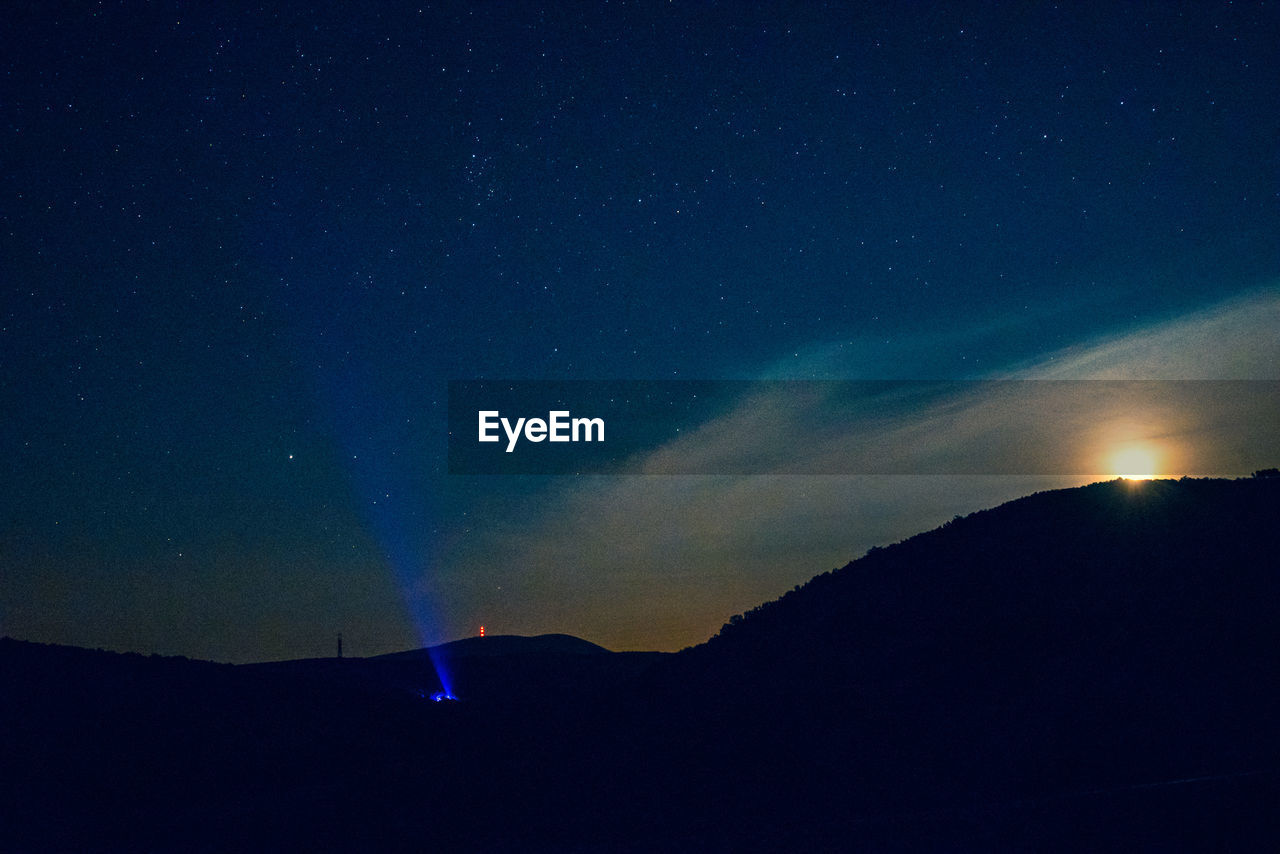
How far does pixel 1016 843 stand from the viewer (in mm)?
10797

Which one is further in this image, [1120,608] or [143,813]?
[1120,608]

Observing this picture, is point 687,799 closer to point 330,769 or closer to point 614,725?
point 614,725

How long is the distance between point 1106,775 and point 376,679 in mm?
30523

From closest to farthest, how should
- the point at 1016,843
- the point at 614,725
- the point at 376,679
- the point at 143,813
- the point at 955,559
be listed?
the point at 1016,843 → the point at 143,813 → the point at 614,725 → the point at 955,559 → the point at 376,679

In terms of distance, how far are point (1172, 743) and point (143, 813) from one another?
18453 mm

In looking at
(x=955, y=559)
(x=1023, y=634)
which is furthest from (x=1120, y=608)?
(x=955, y=559)

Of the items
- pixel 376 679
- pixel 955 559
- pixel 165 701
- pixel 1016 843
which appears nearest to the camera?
pixel 1016 843

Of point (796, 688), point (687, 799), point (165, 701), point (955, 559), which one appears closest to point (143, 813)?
point (165, 701)

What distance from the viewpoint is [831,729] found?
741 inches

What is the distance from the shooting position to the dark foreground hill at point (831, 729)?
1460cm

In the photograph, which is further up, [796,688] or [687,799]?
[796,688]

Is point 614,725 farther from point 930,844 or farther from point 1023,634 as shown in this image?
point 930,844

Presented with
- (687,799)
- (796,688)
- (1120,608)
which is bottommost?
(687,799)

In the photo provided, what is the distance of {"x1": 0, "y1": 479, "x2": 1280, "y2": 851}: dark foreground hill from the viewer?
14.6 meters
